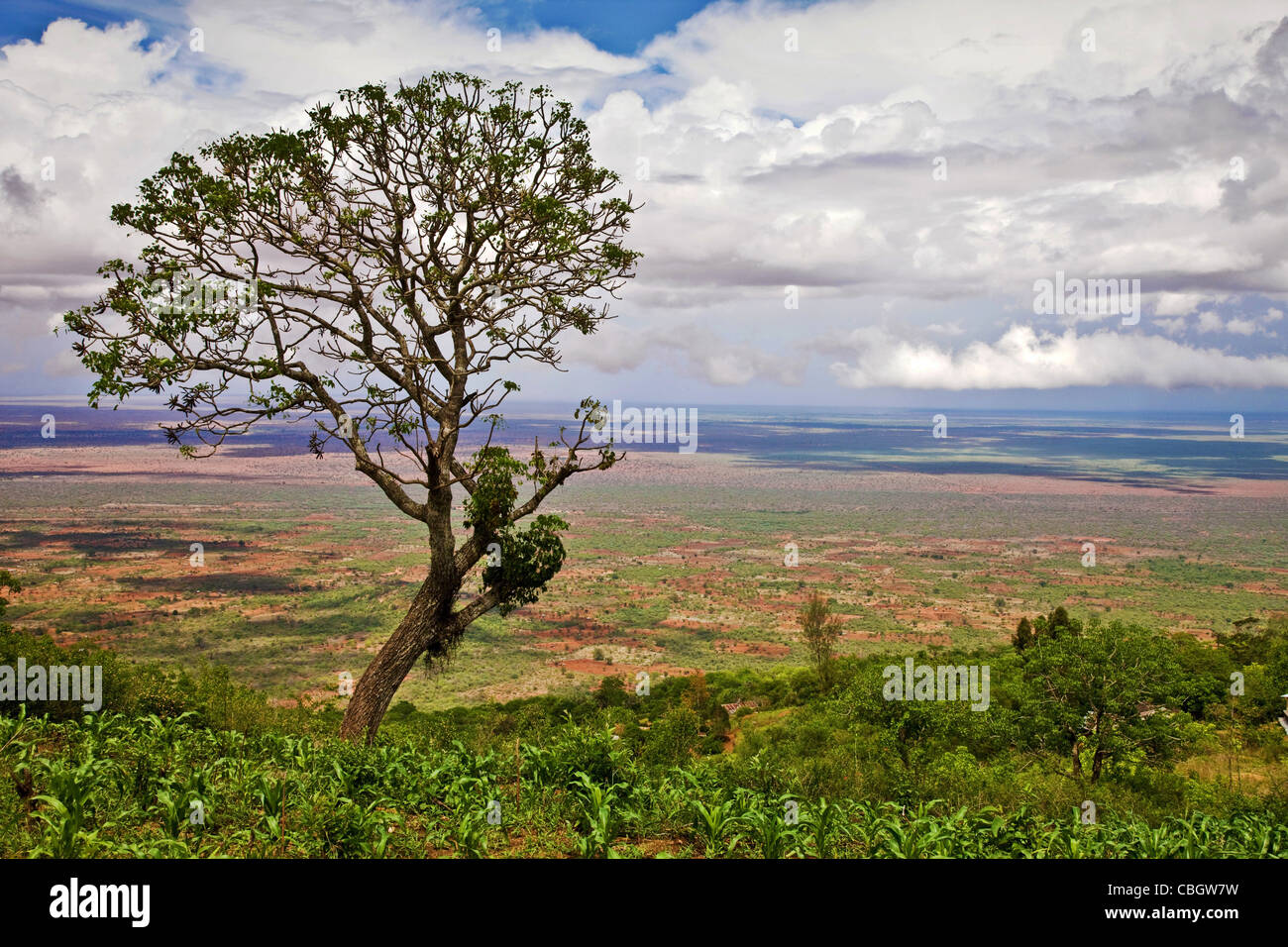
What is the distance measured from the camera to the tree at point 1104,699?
19.8 meters

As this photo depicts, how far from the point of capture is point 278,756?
28.2 feet

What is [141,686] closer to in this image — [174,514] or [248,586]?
[248,586]

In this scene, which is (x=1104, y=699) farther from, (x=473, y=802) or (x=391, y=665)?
(x=473, y=802)

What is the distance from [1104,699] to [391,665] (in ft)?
56.4

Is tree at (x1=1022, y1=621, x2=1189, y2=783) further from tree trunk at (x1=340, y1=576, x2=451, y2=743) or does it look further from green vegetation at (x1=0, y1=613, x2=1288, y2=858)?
tree trunk at (x1=340, y1=576, x2=451, y2=743)

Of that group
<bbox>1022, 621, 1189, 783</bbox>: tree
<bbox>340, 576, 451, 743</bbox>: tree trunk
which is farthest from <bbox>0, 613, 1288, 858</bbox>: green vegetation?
<bbox>1022, 621, 1189, 783</bbox>: tree

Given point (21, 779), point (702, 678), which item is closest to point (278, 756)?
point (21, 779)

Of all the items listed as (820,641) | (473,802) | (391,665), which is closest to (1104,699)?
(391,665)

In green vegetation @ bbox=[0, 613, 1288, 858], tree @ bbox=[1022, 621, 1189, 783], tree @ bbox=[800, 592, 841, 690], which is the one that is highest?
green vegetation @ bbox=[0, 613, 1288, 858]

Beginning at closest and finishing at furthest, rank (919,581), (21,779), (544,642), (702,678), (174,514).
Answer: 1. (21,779)
2. (702,678)
3. (544,642)
4. (919,581)
5. (174,514)

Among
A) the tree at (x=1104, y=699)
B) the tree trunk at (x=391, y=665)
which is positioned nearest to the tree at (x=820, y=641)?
the tree at (x=1104, y=699)

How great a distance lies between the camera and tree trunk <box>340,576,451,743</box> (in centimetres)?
1145

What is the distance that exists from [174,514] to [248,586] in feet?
176

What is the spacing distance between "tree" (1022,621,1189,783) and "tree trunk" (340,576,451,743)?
16276 mm
